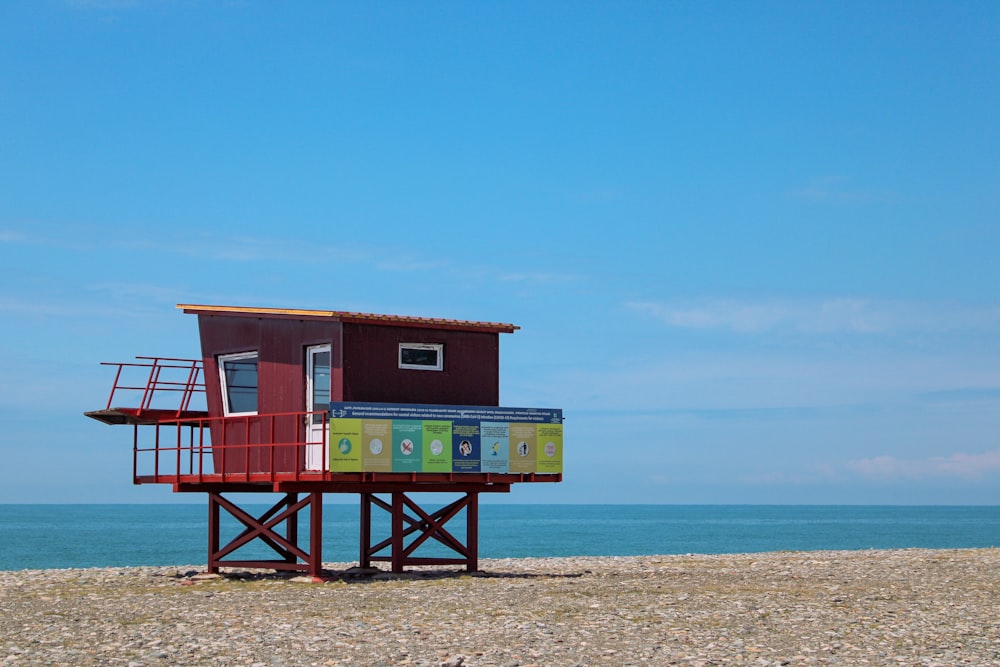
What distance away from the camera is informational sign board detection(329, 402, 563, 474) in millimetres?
26234

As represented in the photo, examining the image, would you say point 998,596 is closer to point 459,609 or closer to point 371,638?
point 459,609

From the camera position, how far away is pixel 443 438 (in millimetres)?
27422

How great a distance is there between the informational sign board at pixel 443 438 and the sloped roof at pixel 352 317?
191 centimetres

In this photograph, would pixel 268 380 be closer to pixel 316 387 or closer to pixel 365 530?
pixel 316 387

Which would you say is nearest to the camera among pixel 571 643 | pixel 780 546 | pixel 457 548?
pixel 571 643

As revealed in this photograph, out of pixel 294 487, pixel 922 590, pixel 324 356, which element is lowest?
pixel 922 590

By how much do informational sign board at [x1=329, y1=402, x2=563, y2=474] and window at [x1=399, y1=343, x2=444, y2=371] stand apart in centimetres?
126

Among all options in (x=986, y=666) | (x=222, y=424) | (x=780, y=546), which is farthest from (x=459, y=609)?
(x=780, y=546)

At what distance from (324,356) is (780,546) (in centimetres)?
8719

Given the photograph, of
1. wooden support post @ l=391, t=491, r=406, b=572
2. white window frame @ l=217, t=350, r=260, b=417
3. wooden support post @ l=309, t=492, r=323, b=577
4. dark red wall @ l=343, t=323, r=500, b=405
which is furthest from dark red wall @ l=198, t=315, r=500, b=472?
wooden support post @ l=391, t=491, r=406, b=572

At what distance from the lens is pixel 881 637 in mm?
18312

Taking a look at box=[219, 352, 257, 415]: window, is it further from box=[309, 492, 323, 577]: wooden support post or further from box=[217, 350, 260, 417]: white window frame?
box=[309, 492, 323, 577]: wooden support post

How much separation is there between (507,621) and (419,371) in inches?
395

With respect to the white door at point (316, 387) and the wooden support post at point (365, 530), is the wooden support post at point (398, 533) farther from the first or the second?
the white door at point (316, 387)
